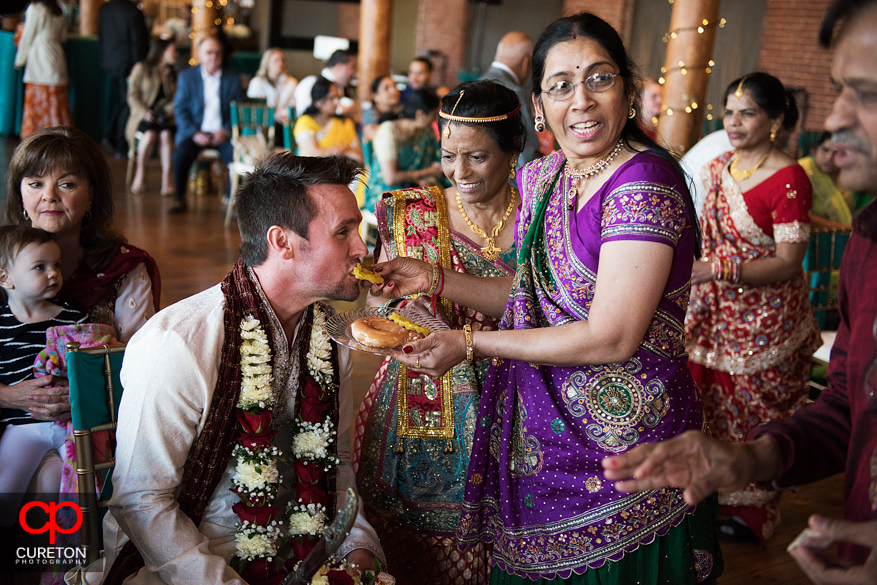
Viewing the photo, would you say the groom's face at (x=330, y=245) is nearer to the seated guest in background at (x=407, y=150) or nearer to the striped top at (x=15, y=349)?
the striped top at (x=15, y=349)

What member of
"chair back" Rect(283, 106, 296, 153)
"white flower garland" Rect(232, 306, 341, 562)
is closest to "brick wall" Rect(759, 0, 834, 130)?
"chair back" Rect(283, 106, 296, 153)

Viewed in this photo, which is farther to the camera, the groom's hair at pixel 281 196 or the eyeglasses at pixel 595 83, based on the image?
the groom's hair at pixel 281 196

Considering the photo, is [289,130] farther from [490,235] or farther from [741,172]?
[490,235]

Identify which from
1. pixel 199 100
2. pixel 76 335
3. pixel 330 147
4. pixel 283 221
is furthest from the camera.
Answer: pixel 199 100

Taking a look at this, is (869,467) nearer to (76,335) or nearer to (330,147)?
(76,335)

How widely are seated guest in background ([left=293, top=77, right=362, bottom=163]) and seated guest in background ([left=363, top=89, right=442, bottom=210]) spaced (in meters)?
0.64

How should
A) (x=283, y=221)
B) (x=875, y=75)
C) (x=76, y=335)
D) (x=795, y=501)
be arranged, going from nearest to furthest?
(x=875, y=75) < (x=283, y=221) < (x=76, y=335) < (x=795, y=501)

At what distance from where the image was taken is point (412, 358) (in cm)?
156

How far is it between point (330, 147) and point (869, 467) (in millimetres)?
5620

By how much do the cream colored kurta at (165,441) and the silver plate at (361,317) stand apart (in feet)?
0.90

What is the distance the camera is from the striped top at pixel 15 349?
6.64 ft

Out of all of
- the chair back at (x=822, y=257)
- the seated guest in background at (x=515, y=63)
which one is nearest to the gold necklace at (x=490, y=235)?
the chair back at (x=822, y=257)

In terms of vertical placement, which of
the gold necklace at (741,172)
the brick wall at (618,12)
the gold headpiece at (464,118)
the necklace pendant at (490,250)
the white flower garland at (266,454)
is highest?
the brick wall at (618,12)

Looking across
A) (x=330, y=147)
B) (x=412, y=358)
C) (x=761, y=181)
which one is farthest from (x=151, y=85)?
(x=412, y=358)
